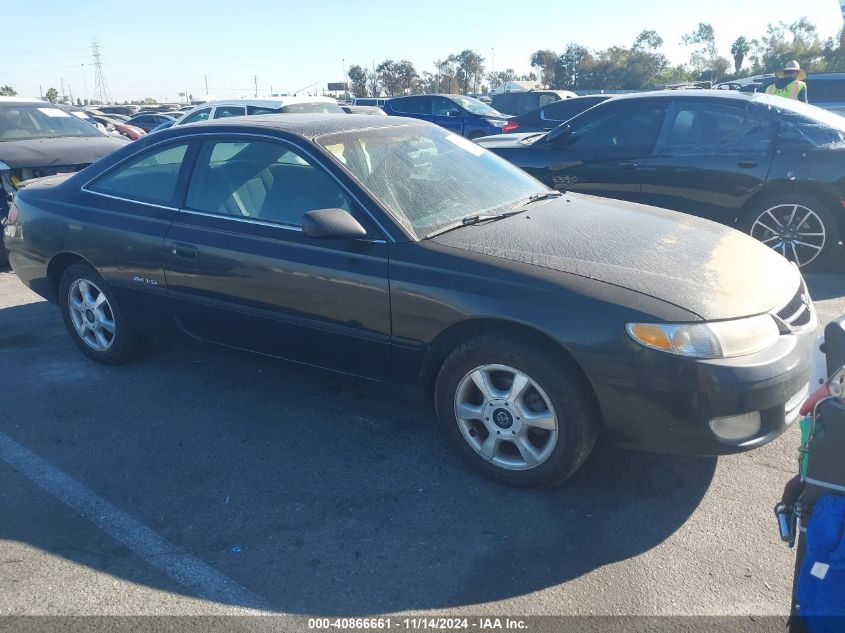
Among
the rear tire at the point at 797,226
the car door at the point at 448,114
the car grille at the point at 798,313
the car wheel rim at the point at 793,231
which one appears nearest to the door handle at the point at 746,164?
the rear tire at the point at 797,226

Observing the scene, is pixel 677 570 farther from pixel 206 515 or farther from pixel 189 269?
pixel 189 269

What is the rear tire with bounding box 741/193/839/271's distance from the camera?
19.8 ft

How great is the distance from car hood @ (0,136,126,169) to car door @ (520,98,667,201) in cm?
478

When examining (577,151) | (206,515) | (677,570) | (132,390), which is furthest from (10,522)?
(577,151)

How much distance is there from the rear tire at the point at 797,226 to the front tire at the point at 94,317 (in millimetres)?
5201

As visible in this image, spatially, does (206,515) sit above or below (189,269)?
below

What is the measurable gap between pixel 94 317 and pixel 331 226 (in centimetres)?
223

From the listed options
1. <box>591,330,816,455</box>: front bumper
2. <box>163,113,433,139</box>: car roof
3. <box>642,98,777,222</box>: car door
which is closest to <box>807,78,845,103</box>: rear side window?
<box>642,98,777,222</box>: car door

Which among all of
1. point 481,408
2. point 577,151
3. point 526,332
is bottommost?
point 481,408

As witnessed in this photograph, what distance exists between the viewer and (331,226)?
3264 millimetres

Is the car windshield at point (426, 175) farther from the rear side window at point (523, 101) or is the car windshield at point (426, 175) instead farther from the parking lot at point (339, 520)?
the rear side window at point (523, 101)

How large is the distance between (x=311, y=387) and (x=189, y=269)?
1004 mm

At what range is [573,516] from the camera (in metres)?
2.98

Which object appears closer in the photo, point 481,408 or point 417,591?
point 417,591
